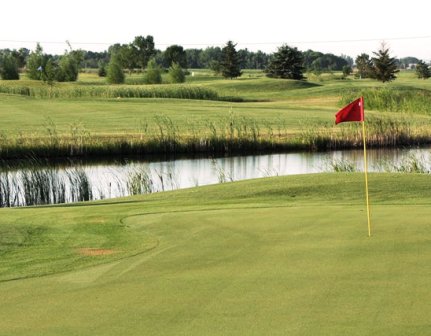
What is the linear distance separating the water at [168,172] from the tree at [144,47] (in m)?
101

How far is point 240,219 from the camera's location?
11938 millimetres

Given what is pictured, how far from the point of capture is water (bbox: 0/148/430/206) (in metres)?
24.3

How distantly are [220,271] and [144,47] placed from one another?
132463 millimetres

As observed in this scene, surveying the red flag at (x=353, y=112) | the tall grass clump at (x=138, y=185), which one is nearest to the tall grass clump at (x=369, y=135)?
the tall grass clump at (x=138, y=185)

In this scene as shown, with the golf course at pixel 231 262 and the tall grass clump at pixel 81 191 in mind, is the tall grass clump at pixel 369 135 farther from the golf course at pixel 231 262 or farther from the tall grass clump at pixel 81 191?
the golf course at pixel 231 262

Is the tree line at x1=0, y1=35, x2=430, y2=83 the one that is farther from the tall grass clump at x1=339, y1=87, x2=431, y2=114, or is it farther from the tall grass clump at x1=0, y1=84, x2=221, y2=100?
the tall grass clump at x1=339, y1=87, x2=431, y2=114

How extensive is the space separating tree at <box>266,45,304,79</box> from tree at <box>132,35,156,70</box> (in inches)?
1323

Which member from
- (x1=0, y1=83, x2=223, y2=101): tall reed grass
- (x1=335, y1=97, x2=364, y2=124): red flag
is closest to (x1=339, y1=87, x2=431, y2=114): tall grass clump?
(x1=0, y1=83, x2=223, y2=101): tall reed grass


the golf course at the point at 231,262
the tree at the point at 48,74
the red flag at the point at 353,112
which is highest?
the tree at the point at 48,74

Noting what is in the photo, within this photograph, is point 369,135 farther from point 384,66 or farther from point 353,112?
point 384,66

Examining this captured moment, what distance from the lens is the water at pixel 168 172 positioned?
2429 centimetres

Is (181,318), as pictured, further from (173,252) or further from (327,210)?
(327,210)

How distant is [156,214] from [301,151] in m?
24.3

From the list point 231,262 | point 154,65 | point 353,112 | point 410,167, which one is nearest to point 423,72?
point 154,65
